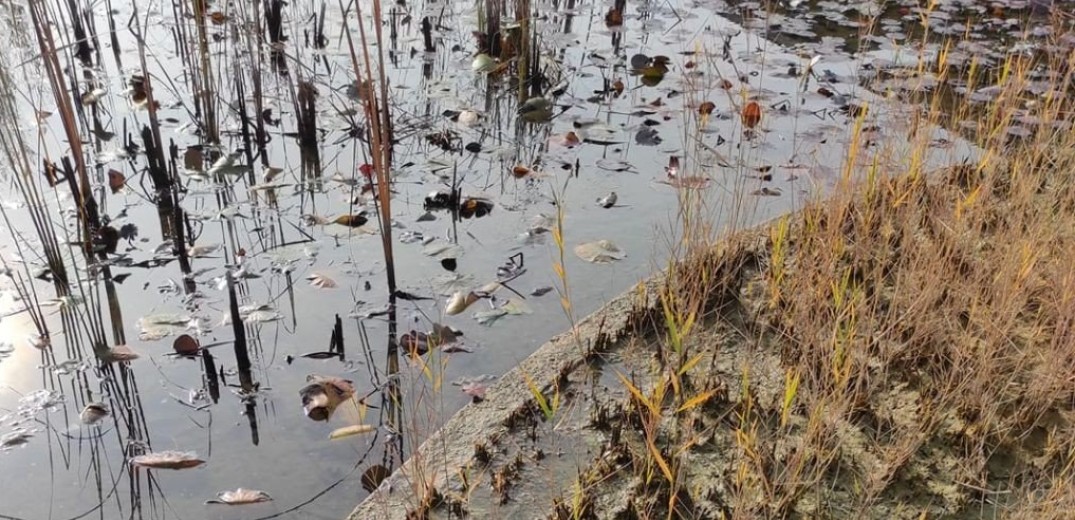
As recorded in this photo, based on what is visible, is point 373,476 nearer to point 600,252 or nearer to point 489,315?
point 489,315

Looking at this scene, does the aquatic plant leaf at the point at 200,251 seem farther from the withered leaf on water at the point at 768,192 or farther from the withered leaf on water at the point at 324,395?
the withered leaf on water at the point at 768,192

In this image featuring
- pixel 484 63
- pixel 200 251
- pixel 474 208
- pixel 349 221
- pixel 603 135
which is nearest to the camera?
pixel 200 251

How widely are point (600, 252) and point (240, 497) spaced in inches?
47.0

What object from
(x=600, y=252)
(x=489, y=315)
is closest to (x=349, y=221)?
(x=489, y=315)

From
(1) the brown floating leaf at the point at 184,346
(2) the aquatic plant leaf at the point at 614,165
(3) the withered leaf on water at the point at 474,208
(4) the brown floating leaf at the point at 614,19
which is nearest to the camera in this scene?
(1) the brown floating leaf at the point at 184,346

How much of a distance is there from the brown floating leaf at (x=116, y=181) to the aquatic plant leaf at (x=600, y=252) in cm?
140

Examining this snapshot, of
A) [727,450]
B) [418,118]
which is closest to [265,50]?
[418,118]

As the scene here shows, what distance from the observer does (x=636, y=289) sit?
230cm

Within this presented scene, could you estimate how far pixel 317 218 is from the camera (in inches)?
104

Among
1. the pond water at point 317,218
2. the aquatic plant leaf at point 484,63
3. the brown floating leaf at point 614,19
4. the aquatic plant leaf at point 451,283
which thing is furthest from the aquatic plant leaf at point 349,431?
the brown floating leaf at point 614,19

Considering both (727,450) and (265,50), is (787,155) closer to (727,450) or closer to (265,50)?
(727,450)

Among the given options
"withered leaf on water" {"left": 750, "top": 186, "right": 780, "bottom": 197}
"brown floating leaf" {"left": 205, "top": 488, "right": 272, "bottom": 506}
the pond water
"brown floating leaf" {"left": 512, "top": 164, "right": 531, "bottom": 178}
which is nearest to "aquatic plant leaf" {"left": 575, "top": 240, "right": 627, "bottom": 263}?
the pond water

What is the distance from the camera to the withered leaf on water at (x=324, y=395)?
195 cm

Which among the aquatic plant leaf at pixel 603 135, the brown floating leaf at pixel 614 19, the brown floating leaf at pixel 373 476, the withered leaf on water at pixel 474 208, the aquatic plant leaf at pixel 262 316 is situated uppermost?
the brown floating leaf at pixel 614 19
